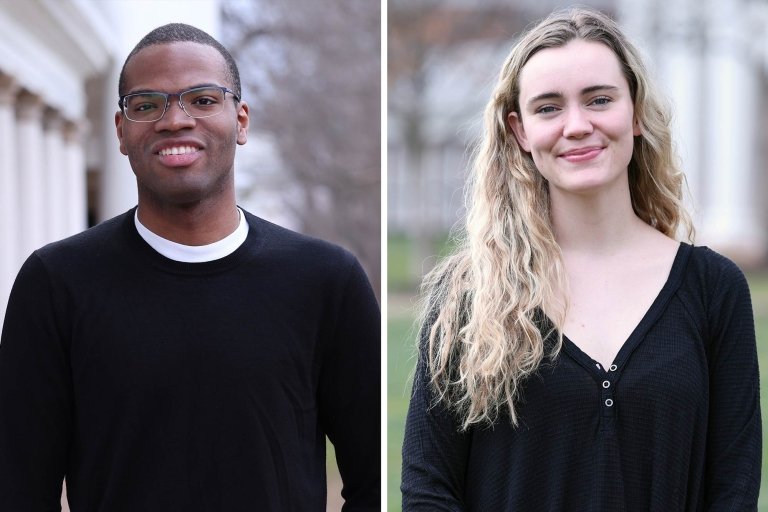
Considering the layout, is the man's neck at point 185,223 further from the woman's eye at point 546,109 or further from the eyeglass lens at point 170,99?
the woman's eye at point 546,109

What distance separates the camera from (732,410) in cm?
249

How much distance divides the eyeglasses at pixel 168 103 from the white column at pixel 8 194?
49 cm

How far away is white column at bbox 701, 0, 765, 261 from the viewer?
23.5m

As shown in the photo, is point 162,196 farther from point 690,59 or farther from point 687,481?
point 690,59

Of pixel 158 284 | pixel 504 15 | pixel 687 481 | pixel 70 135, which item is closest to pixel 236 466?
pixel 158 284

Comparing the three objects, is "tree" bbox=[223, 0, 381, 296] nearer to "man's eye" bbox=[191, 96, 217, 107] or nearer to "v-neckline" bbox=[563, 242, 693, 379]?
"man's eye" bbox=[191, 96, 217, 107]

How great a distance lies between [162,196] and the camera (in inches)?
107

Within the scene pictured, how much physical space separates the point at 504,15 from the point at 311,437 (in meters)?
18.4

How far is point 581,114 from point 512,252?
34 centimetres

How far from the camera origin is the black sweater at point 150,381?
2645mm

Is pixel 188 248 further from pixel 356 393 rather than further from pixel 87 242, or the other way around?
pixel 356 393

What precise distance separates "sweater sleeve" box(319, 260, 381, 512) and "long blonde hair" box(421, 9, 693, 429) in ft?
0.66

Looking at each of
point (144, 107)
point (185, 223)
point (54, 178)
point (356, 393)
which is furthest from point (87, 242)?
point (54, 178)

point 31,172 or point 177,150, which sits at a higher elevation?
point 31,172
